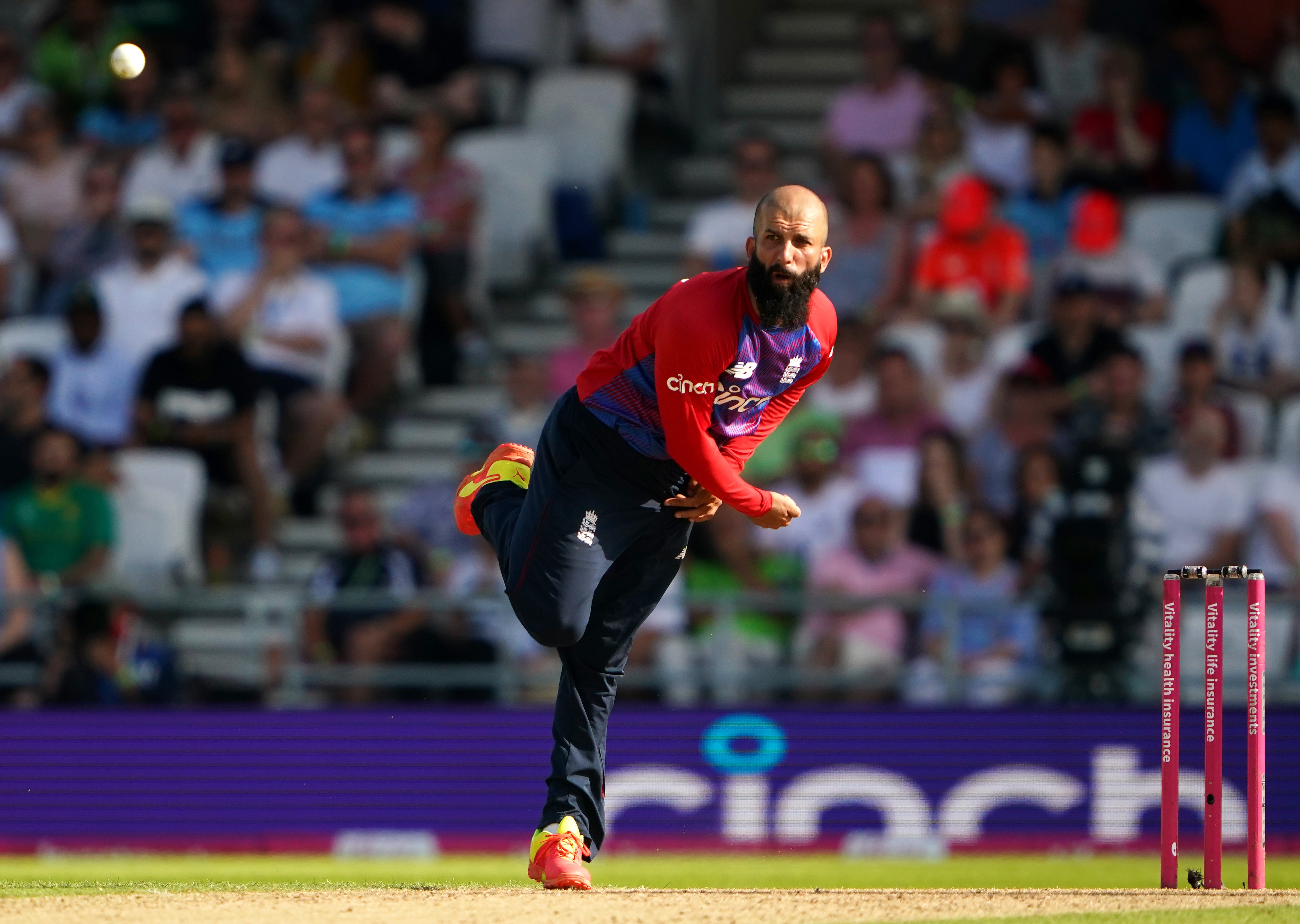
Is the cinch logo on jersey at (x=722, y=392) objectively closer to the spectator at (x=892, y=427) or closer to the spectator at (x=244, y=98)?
the spectator at (x=892, y=427)

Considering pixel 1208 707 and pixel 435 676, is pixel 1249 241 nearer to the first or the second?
pixel 435 676

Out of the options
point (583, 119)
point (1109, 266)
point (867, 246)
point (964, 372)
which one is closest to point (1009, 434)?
point (964, 372)

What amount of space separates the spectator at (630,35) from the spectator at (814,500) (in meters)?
4.77

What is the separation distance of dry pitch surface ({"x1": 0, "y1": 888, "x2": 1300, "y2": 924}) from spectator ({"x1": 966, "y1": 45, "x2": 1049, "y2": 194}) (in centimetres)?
822

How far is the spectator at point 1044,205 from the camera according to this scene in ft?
45.8

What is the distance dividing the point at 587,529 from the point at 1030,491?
5.92 meters

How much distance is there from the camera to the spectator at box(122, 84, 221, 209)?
1537 cm

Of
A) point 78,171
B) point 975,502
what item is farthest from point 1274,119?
point 78,171

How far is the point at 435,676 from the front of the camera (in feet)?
39.1

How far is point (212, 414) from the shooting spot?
1362 centimetres

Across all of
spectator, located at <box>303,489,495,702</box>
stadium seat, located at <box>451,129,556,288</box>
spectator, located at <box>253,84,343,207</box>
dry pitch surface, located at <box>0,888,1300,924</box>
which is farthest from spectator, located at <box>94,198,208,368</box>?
dry pitch surface, located at <box>0,888,1300,924</box>

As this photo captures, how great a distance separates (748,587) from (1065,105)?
17.0ft

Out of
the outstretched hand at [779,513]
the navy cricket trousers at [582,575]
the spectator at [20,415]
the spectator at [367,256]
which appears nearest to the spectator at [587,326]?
the spectator at [367,256]

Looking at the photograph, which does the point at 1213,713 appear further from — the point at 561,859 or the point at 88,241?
the point at 88,241
